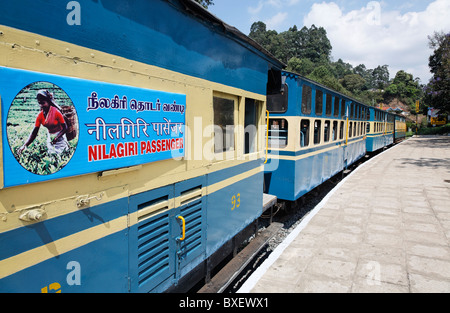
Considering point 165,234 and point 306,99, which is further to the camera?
point 306,99

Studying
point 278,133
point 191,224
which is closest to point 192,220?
point 191,224

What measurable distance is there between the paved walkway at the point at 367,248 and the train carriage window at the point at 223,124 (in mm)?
1818

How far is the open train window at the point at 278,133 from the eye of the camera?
6.62 metres

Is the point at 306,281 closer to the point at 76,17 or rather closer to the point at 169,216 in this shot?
the point at 169,216

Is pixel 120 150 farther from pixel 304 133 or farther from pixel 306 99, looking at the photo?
pixel 304 133

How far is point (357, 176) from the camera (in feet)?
35.0

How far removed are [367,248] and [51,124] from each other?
16.0 ft

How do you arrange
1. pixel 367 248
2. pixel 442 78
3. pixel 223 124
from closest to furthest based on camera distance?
1. pixel 223 124
2. pixel 367 248
3. pixel 442 78

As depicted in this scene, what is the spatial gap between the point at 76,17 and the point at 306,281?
3807 mm

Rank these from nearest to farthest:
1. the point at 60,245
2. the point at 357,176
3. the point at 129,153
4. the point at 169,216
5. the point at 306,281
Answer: the point at 60,245 < the point at 129,153 < the point at 169,216 < the point at 306,281 < the point at 357,176

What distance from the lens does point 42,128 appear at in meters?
1.57

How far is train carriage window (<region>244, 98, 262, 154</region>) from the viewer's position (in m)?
4.17

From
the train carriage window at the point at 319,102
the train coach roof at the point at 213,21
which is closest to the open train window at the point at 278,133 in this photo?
the train carriage window at the point at 319,102
